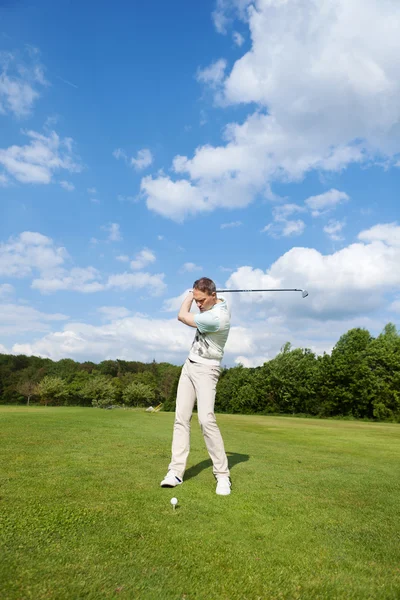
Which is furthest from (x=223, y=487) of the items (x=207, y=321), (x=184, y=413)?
(x=207, y=321)

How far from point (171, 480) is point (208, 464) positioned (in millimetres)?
2193

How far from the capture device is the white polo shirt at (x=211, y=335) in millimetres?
6109

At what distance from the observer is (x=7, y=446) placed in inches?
300

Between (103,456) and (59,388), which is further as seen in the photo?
(59,388)

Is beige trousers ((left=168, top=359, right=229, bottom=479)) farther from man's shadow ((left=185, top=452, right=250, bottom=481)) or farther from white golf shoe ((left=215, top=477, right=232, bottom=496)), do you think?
man's shadow ((left=185, top=452, right=250, bottom=481))

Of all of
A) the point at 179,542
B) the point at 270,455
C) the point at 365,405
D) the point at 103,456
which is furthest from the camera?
the point at 365,405

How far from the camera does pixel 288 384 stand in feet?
251

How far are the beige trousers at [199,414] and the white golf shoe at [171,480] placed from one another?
0.12 m

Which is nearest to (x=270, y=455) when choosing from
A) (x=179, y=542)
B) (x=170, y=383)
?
(x=179, y=542)

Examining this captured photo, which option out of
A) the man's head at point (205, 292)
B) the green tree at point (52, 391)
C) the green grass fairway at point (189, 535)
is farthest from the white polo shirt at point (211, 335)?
the green tree at point (52, 391)

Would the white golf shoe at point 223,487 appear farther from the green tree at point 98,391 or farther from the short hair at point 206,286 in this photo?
the green tree at point 98,391

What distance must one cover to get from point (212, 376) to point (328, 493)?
219 cm

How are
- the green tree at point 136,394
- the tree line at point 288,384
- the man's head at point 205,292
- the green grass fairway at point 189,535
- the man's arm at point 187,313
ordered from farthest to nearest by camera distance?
Answer: the green tree at point 136,394 → the tree line at point 288,384 → the man's head at point 205,292 → the man's arm at point 187,313 → the green grass fairway at point 189,535

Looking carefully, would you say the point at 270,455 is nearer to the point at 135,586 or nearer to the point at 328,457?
the point at 328,457
